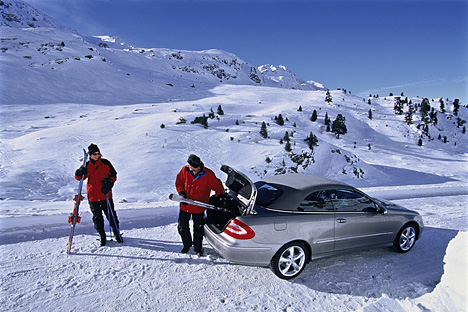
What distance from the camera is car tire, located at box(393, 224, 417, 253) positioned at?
178 inches

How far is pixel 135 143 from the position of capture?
1373 centimetres

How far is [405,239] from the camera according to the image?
4609 millimetres

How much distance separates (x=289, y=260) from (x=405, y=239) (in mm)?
2541

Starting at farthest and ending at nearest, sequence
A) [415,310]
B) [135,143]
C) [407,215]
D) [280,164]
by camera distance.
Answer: [135,143], [280,164], [407,215], [415,310]

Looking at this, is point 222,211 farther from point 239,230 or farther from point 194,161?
point 194,161

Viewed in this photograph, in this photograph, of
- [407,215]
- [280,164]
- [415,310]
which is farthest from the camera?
[280,164]

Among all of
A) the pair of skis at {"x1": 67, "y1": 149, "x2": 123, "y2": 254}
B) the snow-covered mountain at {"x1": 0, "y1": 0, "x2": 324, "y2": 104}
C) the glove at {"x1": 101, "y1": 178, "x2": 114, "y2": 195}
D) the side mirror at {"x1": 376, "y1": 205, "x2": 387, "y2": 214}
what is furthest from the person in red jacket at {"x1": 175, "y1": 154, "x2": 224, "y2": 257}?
the snow-covered mountain at {"x1": 0, "y1": 0, "x2": 324, "y2": 104}

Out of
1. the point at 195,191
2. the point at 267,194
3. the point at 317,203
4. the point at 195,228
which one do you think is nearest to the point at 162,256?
the point at 195,228

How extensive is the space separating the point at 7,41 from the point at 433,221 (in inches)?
2227

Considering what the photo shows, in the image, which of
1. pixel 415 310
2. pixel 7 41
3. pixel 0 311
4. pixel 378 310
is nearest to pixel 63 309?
pixel 0 311

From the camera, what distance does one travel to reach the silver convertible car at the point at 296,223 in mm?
3496

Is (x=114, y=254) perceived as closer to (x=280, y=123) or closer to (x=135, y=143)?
(x=135, y=143)

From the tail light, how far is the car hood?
19 centimetres

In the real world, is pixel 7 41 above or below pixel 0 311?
above
